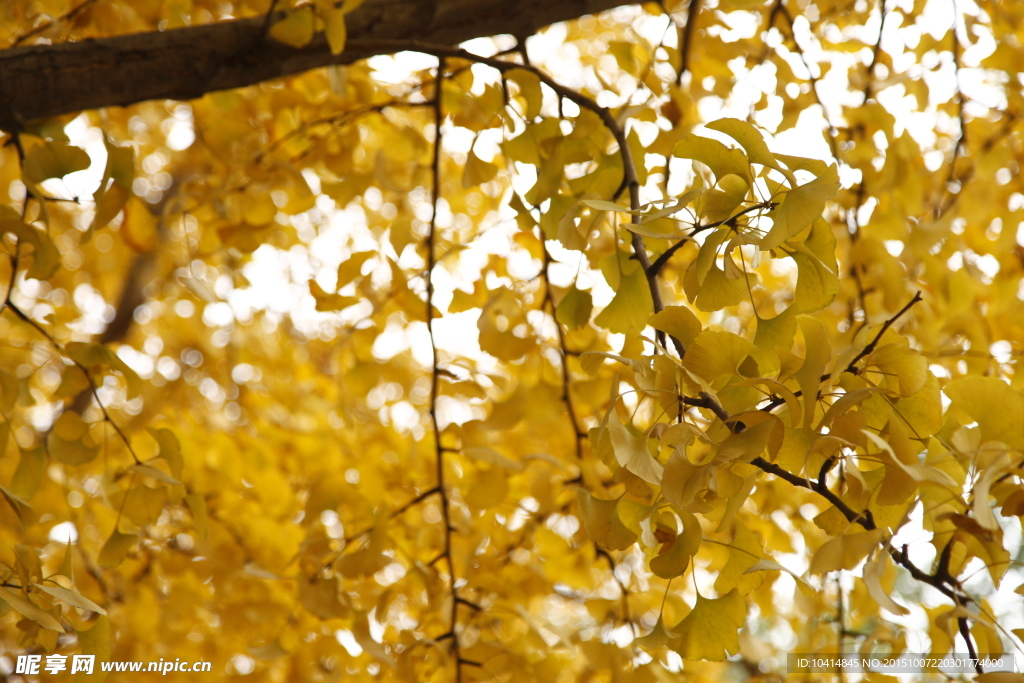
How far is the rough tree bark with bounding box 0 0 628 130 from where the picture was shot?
0.59 meters

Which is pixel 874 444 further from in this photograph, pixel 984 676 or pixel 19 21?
pixel 19 21

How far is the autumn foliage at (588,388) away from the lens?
1.11ft

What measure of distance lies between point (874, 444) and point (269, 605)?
28.4 inches

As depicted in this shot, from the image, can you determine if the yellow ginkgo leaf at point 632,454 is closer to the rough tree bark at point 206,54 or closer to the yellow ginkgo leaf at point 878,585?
the yellow ginkgo leaf at point 878,585

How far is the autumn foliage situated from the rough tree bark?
4 cm

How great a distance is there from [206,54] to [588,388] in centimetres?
49

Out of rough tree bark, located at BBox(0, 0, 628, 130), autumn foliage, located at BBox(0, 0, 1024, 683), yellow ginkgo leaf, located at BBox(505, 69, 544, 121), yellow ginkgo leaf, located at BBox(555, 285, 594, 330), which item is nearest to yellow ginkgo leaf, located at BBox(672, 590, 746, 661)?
autumn foliage, located at BBox(0, 0, 1024, 683)

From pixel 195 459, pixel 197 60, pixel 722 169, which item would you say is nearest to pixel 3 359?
pixel 195 459

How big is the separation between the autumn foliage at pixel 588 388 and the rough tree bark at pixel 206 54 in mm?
39

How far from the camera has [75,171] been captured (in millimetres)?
532

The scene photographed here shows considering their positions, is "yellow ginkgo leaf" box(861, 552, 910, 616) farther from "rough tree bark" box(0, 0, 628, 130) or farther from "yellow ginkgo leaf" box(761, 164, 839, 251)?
"rough tree bark" box(0, 0, 628, 130)

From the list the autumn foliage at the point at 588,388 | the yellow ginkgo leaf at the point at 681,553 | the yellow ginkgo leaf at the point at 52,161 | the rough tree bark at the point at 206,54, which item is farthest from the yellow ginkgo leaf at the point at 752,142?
the yellow ginkgo leaf at the point at 52,161

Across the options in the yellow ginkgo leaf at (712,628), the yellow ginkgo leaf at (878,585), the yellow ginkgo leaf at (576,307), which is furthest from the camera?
the yellow ginkgo leaf at (576,307)

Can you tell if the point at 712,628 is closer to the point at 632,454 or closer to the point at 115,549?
the point at 632,454
